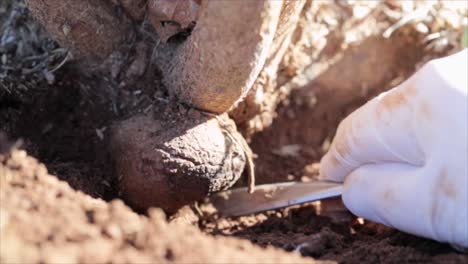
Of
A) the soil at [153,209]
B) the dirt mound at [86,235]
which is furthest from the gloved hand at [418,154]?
the dirt mound at [86,235]

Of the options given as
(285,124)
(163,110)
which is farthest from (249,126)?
(163,110)

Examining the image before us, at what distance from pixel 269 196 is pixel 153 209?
0.46 metres

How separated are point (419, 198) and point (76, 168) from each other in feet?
2.52

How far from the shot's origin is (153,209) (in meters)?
1.14

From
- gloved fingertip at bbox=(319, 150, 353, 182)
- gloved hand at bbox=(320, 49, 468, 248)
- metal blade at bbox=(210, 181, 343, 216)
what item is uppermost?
gloved hand at bbox=(320, 49, 468, 248)

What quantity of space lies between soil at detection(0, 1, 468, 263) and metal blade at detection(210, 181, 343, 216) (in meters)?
0.03

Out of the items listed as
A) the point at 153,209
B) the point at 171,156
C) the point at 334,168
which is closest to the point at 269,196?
the point at 334,168

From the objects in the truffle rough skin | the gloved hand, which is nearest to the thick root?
the truffle rough skin

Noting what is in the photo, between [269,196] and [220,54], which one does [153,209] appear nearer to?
[220,54]

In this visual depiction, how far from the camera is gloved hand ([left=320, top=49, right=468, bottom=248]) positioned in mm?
1000

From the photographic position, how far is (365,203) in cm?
125

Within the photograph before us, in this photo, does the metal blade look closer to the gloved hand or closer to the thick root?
the gloved hand

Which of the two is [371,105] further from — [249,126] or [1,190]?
[1,190]

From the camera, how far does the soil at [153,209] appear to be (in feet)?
2.92
